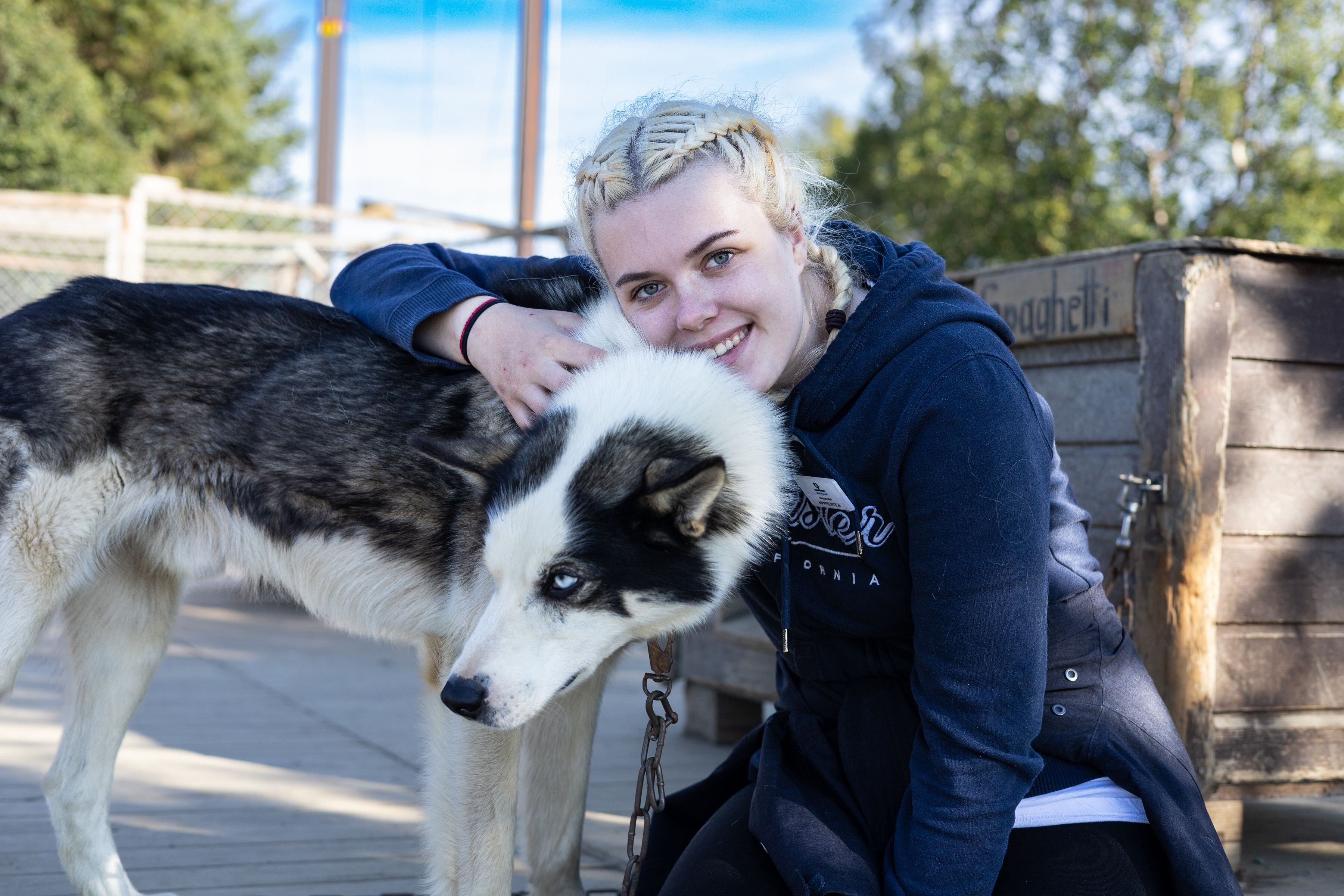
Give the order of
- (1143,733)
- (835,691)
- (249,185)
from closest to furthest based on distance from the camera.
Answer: (1143,733) → (835,691) → (249,185)

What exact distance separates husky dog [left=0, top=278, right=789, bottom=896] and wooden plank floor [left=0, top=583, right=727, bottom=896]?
26 centimetres

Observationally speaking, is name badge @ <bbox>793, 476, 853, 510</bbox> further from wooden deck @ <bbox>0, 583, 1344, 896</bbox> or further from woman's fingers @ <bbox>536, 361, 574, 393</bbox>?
wooden deck @ <bbox>0, 583, 1344, 896</bbox>

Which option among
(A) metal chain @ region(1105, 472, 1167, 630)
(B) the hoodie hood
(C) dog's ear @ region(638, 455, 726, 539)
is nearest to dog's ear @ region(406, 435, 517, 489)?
(C) dog's ear @ region(638, 455, 726, 539)

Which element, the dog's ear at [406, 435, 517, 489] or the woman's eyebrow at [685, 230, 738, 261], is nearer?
the woman's eyebrow at [685, 230, 738, 261]

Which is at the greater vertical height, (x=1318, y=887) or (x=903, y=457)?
(x=903, y=457)

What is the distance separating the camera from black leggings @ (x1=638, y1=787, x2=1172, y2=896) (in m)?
1.72

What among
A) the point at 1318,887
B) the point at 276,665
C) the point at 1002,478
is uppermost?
the point at 1002,478

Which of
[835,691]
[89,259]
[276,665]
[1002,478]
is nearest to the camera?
[1002,478]

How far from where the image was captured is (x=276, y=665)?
5664 millimetres

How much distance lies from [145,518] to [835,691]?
1.52 meters

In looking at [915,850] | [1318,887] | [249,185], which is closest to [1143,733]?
[915,850]

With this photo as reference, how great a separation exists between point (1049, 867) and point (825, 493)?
0.69 m

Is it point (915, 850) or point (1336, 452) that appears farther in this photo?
point (1336, 452)

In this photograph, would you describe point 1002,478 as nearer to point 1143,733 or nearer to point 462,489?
point 1143,733
